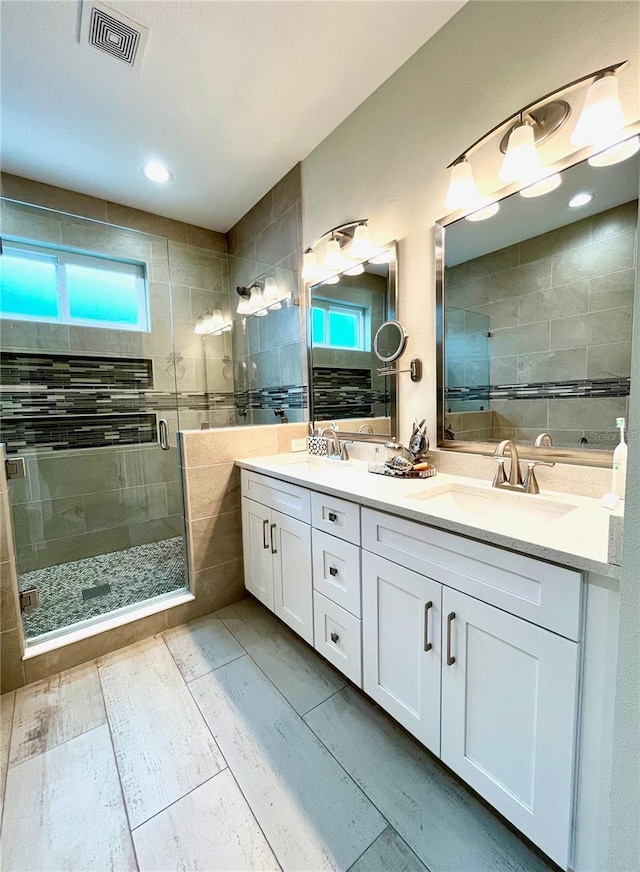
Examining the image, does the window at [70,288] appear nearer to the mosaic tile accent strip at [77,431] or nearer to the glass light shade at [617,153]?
the mosaic tile accent strip at [77,431]

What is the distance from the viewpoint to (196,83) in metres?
1.70

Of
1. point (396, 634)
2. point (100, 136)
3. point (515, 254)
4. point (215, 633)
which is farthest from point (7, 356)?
point (515, 254)

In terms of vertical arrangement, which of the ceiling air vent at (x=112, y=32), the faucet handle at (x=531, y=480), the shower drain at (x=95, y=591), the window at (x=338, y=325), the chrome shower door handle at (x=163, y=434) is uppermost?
the ceiling air vent at (x=112, y=32)

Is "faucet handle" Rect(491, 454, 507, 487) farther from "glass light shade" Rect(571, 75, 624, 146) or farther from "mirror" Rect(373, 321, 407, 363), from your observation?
"glass light shade" Rect(571, 75, 624, 146)

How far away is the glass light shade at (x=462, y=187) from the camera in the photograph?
1.36 metres

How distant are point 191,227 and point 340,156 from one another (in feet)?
5.26

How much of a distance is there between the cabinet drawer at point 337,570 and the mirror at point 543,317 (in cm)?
67

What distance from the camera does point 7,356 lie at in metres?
2.16

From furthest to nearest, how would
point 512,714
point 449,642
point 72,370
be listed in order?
point 72,370, point 449,642, point 512,714

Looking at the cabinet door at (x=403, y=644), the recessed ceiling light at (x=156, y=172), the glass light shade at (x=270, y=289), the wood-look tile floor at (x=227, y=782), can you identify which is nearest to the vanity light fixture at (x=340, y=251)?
the glass light shade at (x=270, y=289)

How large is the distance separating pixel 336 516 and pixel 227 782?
2.96ft

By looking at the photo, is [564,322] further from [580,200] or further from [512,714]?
[512,714]

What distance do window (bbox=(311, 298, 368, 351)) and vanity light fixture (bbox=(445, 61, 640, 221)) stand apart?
27.8 inches

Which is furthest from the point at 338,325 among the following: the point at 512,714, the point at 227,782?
the point at 227,782
